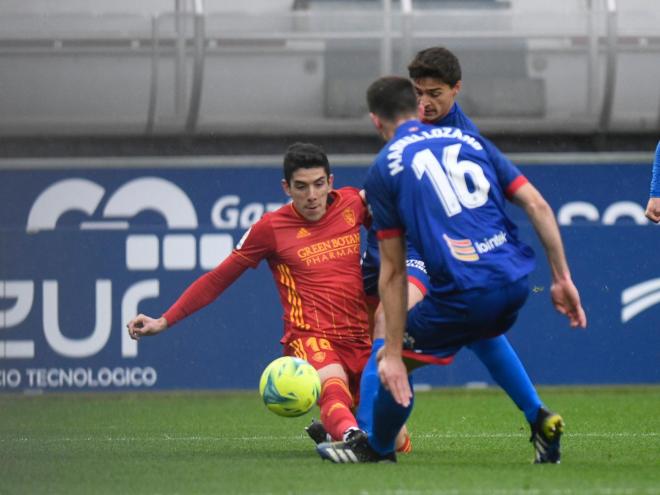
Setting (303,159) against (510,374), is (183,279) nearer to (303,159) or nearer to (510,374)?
(303,159)

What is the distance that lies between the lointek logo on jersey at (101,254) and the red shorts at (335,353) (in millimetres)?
5157

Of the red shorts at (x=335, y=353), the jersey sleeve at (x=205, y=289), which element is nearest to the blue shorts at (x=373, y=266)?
the red shorts at (x=335, y=353)

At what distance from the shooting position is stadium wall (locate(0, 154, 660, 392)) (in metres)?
12.8

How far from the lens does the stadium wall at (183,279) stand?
12.8 metres

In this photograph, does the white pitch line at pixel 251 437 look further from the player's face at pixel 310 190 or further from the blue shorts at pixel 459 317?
the blue shorts at pixel 459 317

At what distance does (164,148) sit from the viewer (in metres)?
14.6

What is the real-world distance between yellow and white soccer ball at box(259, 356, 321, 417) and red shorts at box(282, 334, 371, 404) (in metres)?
0.33

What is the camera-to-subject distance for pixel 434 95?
7340 mm

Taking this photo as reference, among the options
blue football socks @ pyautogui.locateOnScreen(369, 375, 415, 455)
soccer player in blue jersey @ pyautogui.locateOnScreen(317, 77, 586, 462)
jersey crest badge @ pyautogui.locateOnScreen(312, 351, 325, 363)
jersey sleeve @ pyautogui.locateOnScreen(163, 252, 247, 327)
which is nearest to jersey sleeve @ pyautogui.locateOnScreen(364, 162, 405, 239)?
soccer player in blue jersey @ pyautogui.locateOnScreen(317, 77, 586, 462)

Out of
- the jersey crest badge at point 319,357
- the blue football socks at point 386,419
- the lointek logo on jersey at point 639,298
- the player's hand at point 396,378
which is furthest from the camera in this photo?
the lointek logo on jersey at point 639,298

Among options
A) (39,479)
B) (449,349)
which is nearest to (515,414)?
(449,349)

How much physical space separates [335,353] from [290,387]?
0.60 meters

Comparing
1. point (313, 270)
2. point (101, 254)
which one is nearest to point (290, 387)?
point (313, 270)

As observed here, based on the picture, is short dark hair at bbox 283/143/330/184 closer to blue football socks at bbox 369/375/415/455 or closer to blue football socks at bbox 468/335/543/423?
blue football socks at bbox 468/335/543/423
